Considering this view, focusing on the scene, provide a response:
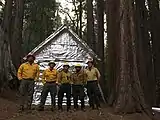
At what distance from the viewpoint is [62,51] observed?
1619cm

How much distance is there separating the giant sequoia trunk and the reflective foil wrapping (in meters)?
4.59

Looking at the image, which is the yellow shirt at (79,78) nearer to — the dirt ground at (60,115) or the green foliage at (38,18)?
the dirt ground at (60,115)

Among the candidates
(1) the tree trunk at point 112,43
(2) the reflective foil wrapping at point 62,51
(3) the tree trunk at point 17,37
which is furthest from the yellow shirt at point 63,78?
(3) the tree trunk at point 17,37

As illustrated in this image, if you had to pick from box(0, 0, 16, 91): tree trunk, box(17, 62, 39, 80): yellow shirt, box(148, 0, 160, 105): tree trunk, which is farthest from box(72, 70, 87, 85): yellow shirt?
box(148, 0, 160, 105): tree trunk

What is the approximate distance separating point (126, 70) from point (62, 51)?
6.16 metres

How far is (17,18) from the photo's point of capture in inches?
731

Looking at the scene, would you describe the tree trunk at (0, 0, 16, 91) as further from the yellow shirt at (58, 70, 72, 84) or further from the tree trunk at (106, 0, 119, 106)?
the tree trunk at (106, 0, 119, 106)

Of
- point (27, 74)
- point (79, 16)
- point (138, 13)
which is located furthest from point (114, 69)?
point (79, 16)

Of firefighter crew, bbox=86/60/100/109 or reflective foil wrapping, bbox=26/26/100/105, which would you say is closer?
firefighter crew, bbox=86/60/100/109

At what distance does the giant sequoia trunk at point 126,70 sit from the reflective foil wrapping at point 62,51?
459 centimetres

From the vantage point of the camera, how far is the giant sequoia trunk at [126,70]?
10406mm

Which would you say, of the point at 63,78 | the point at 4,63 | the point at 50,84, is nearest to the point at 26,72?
the point at 50,84

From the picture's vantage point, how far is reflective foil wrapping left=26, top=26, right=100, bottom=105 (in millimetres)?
15695

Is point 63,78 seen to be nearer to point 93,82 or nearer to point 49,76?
point 49,76
